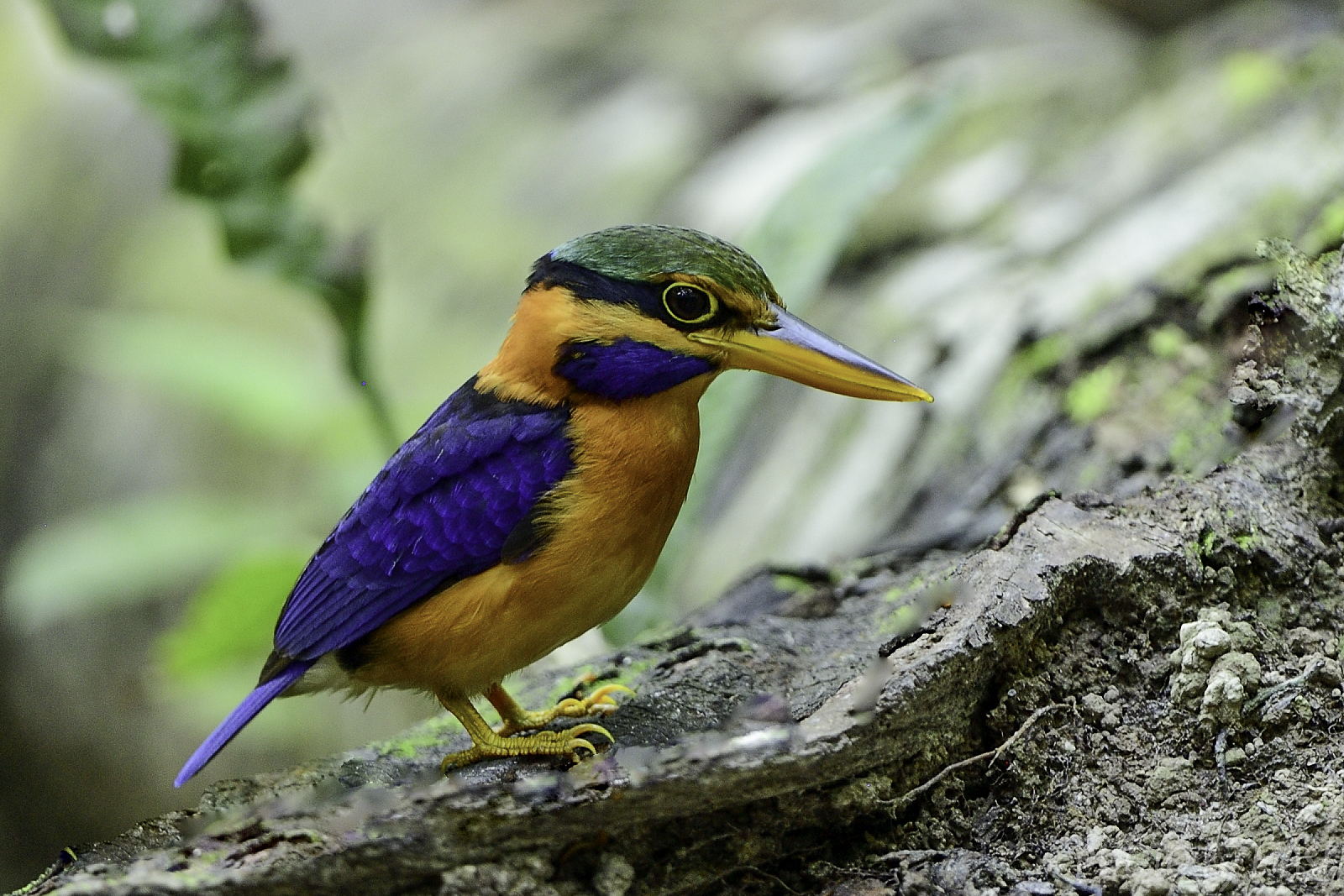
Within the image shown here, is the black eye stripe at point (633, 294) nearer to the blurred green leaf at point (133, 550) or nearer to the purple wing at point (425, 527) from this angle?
the purple wing at point (425, 527)

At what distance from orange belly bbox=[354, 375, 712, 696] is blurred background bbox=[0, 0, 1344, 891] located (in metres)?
1.09

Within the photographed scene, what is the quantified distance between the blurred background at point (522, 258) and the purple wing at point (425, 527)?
1.32m

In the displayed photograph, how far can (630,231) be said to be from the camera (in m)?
2.52

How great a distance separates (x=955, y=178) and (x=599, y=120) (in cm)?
270

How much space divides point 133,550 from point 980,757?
4795 mm

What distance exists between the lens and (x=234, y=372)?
20.1 feet

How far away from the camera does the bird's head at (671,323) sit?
2467mm

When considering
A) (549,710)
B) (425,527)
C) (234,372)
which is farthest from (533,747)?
(234,372)

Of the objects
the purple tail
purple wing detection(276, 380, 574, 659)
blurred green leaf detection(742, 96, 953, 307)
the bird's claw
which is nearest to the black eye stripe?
purple wing detection(276, 380, 574, 659)

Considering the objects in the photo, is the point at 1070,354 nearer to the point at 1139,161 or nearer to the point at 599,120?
the point at 1139,161

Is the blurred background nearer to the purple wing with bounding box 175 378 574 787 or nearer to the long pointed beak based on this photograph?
the long pointed beak

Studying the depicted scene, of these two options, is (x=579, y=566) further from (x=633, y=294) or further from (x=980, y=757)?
(x=980, y=757)

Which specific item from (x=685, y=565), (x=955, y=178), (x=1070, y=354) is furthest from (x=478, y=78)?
(x=1070, y=354)

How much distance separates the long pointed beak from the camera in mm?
2477
